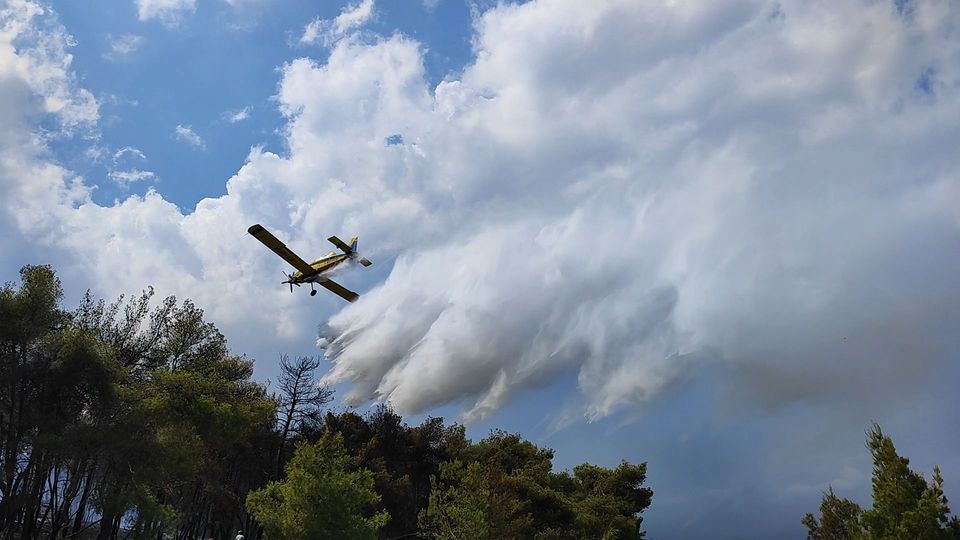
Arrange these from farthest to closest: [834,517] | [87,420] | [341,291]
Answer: [341,291]
[834,517]
[87,420]

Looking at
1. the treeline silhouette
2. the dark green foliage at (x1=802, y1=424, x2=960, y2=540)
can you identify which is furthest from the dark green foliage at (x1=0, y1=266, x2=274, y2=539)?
the dark green foliage at (x1=802, y1=424, x2=960, y2=540)

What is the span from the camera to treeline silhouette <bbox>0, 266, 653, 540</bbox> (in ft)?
113

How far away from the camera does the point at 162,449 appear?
36.8m

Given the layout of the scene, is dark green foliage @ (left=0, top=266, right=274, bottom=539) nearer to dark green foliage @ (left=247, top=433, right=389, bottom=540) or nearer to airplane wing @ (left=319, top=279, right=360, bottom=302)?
dark green foliage @ (left=247, top=433, right=389, bottom=540)

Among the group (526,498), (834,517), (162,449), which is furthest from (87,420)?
(834,517)

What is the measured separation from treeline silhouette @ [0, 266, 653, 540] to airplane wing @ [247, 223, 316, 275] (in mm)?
7693

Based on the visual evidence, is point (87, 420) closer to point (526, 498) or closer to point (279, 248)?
point (279, 248)

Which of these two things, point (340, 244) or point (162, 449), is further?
point (340, 244)

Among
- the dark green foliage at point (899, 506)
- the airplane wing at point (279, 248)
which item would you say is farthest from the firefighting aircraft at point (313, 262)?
the dark green foliage at point (899, 506)

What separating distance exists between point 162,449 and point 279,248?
22009 millimetres

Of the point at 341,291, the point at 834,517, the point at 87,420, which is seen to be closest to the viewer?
the point at 87,420

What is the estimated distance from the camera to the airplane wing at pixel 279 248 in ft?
176

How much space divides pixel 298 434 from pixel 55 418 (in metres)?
25.6

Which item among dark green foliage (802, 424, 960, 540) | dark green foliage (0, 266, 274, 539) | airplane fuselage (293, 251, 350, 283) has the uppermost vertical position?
airplane fuselage (293, 251, 350, 283)
